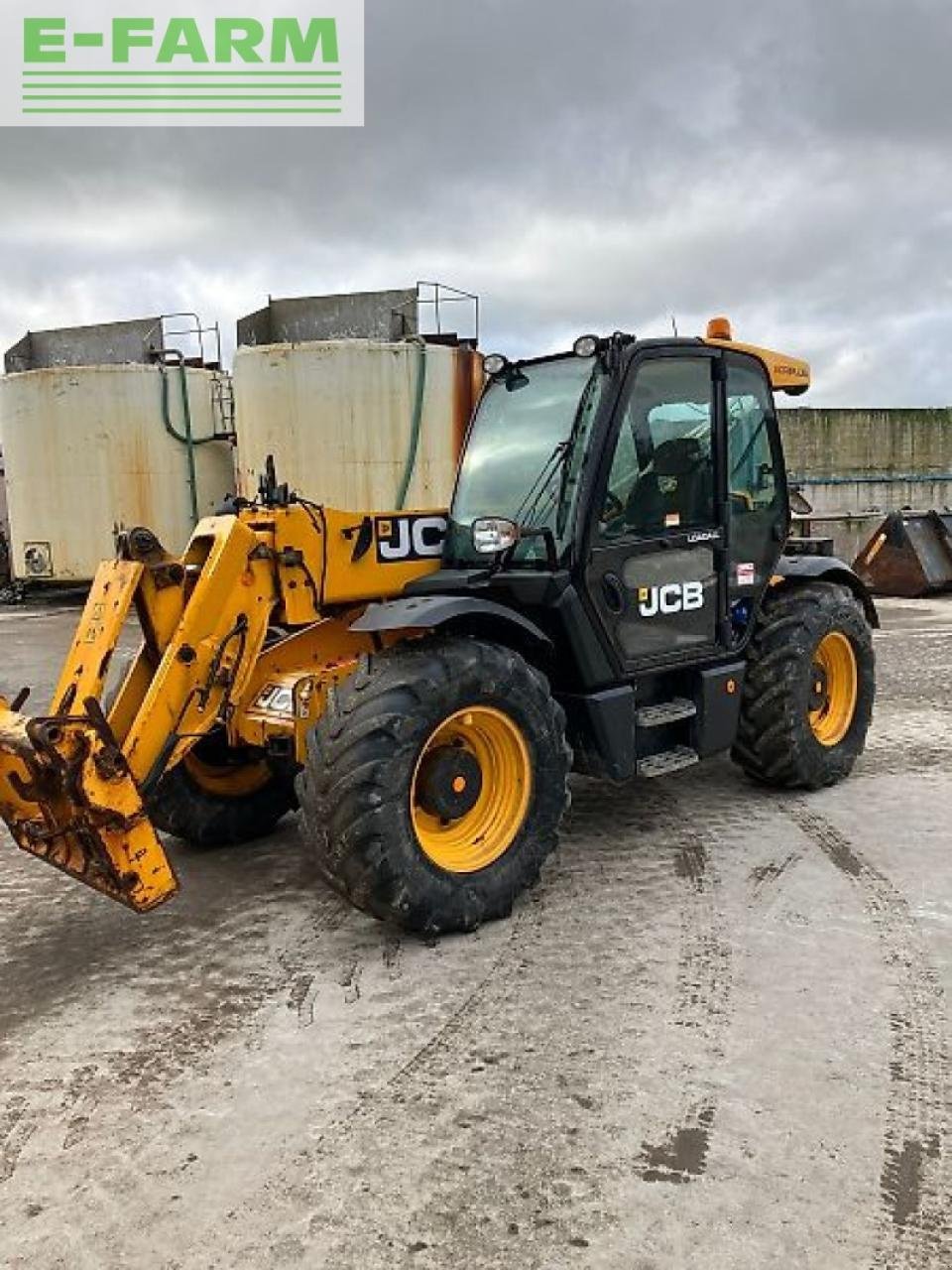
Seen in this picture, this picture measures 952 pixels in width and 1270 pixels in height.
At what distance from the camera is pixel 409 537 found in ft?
15.1

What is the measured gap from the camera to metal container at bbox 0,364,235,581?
52.5ft

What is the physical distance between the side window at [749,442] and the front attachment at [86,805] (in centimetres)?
308

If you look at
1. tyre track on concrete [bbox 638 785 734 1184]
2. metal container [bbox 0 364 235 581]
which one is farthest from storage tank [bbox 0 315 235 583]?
tyre track on concrete [bbox 638 785 734 1184]

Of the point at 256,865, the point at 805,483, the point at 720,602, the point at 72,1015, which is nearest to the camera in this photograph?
the point at 72,1015

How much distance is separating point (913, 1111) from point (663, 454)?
2.85 m

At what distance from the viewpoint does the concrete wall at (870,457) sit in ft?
71.8

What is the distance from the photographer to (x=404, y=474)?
1452cm

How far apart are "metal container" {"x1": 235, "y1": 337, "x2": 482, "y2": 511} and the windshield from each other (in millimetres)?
9437

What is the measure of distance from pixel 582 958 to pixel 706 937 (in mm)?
475

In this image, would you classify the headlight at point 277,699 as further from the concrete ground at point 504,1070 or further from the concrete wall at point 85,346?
the concrete wall at point 85,346

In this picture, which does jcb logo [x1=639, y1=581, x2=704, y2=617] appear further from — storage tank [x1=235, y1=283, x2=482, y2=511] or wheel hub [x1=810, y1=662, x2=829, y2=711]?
storage tank [x1=235, y1=283, x2=482, y2=511]

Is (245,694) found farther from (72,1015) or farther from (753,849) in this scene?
(753,849)

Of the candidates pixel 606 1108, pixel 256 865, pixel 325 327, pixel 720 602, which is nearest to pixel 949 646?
pixel 720 602

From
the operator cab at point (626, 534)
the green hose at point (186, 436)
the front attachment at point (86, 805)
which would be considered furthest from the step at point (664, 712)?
the green hose at point (186, 436)
